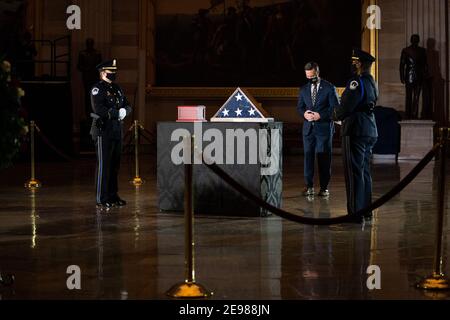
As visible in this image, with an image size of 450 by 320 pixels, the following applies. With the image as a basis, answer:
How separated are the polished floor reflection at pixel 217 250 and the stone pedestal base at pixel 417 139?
8.83 m

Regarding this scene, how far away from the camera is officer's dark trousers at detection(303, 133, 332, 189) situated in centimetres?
1259

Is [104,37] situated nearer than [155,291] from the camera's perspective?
No

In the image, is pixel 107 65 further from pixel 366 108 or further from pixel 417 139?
pixel 417 139

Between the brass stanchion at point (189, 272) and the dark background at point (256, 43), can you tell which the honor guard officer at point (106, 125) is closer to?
the brass stanchion at point (189, 272)

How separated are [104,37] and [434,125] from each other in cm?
920

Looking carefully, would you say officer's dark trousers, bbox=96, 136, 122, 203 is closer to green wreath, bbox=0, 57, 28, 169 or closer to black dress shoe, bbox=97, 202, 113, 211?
black dress shoe, bbox=97, 202, 113, 211

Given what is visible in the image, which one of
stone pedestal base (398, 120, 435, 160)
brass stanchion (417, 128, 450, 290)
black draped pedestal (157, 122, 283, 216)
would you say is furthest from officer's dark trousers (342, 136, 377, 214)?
stone pedestal base (398, 120, 435, 160)

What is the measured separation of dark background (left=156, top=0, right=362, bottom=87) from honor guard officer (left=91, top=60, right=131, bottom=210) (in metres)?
13.5

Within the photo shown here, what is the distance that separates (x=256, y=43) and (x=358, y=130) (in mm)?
15457

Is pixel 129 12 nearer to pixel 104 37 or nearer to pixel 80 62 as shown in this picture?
pixel 104 37

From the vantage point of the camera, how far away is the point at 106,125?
11.1m

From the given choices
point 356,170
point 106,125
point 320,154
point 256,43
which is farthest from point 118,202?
point 256,43

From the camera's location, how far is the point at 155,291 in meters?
6.37
